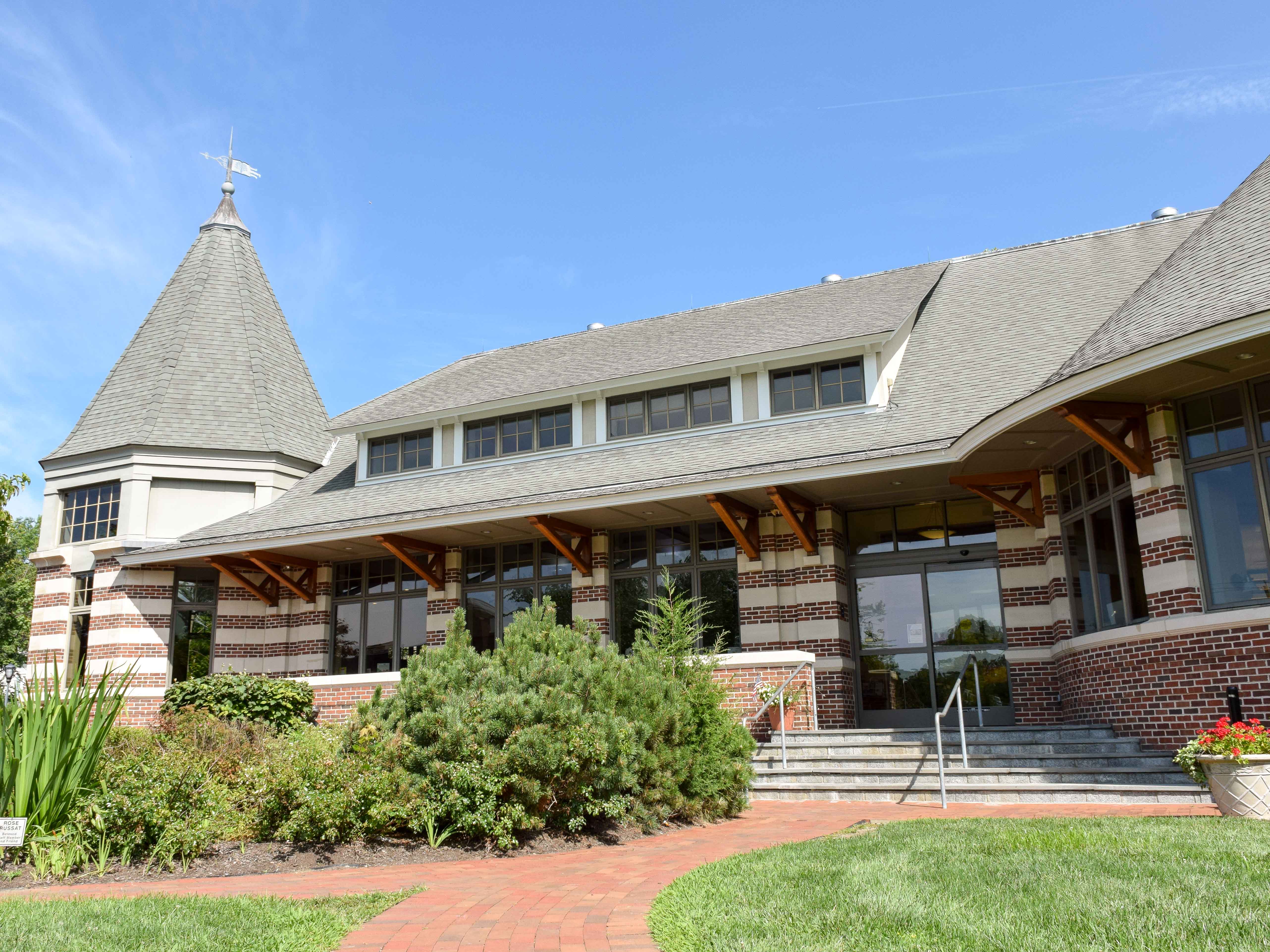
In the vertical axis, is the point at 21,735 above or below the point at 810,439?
below

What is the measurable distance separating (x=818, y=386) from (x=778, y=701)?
17.8 feet

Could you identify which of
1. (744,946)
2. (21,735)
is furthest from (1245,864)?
(21,735)

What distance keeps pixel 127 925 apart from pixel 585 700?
445cm

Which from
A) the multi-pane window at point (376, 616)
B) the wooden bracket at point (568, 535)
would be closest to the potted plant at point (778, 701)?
the wooden bracket at point (568, 535)

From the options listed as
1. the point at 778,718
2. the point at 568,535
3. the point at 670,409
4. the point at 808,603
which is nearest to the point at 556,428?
the point at 670,409

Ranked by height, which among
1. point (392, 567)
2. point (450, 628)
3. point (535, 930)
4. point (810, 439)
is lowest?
point (535, 930)

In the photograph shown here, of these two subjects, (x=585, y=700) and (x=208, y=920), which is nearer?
(x=208, y=920)

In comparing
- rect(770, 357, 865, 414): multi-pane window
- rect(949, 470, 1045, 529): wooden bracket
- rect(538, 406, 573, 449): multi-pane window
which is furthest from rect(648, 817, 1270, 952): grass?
rect(538, 406, 573, 449): multi-pane window

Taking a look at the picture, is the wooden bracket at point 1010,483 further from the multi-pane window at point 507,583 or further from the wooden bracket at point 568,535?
the multi-pane window at point 507,583

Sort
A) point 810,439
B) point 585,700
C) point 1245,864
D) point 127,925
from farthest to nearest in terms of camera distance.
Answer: point 810,439 → point 585,700 → point 1245,864 → point 127,925

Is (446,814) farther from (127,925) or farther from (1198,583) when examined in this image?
(1198,583)

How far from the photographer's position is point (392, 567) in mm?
18562

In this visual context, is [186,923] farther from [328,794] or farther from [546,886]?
[328,794]

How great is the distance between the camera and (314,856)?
7.85 m
